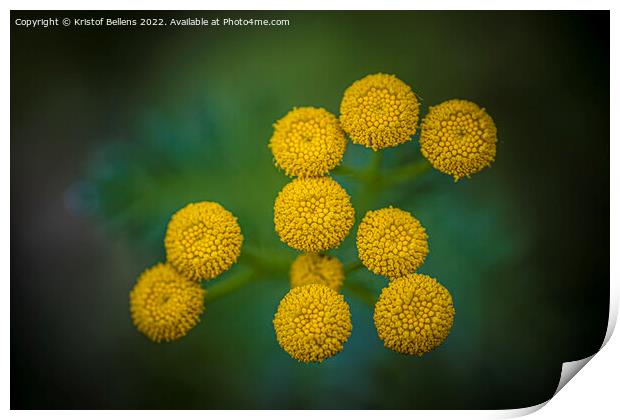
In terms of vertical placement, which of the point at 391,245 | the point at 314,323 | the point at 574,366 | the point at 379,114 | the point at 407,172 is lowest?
the point at 574,366

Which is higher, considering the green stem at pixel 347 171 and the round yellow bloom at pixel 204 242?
the green stem at pixel 347 171

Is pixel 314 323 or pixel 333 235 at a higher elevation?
pixel 333 235

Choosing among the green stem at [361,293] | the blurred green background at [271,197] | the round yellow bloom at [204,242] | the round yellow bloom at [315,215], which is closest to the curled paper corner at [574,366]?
the blurred green background at [271,197]

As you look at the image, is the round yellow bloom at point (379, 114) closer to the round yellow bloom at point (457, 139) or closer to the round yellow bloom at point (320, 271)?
the round yellow bloom at point (457, 139)

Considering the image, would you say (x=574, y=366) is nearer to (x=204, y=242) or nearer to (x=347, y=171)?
(x=347, y=171)

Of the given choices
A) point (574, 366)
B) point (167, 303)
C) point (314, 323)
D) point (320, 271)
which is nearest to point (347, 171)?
point (320, 271)

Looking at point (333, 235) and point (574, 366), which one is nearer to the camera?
point (333, 235)
